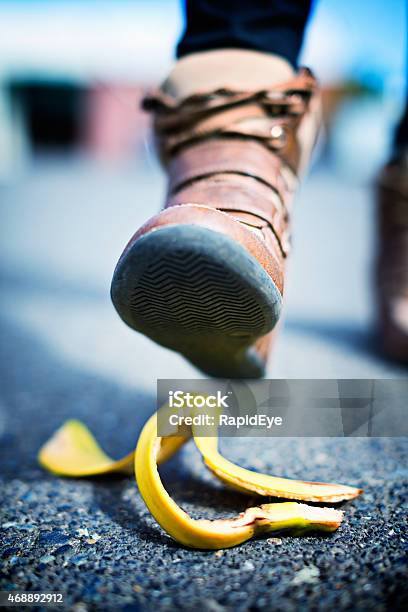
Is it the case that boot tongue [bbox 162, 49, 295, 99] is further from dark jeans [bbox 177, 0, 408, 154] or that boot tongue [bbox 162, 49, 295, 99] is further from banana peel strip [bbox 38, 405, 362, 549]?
banana peel strip [bbox 38, 405, 362, 549]

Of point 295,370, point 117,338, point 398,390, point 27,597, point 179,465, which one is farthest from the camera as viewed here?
point 117,338

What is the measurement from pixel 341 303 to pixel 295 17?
5.00ft

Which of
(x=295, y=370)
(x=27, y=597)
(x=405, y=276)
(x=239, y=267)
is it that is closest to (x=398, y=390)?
(x=295, y=370)

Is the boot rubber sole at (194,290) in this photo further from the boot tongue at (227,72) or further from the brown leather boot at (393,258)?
the brown leather boot at (393,258)

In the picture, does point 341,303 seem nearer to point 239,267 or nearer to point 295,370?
point 295,370

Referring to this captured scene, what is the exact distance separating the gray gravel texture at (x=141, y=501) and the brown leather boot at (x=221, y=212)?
23 centimetres

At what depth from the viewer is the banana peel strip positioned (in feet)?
2.10

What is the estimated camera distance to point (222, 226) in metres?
0.65

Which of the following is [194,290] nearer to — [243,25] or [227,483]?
[227,483]

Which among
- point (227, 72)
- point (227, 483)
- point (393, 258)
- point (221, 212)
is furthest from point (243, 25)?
point (393, 258)

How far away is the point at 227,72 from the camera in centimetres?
90

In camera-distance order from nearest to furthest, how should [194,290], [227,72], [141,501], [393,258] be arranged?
[194,290] → [141,501] → [227,72] → [393,258]

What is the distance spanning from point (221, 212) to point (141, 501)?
1.44 feet

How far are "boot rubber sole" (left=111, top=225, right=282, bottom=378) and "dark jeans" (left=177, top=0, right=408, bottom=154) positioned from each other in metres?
0.49
